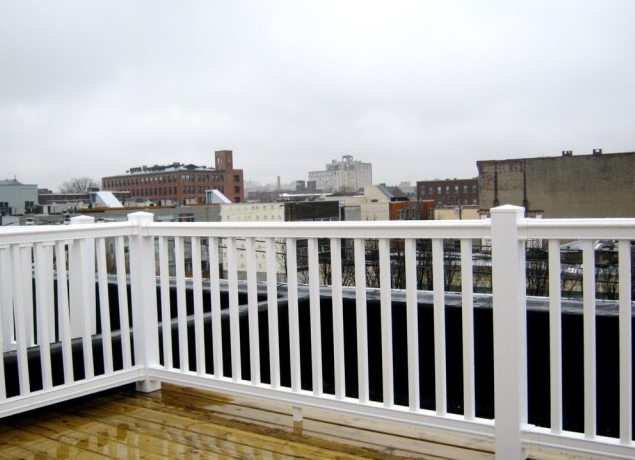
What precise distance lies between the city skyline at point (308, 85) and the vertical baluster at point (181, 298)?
23.8ft

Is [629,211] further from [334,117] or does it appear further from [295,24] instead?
[334,117]

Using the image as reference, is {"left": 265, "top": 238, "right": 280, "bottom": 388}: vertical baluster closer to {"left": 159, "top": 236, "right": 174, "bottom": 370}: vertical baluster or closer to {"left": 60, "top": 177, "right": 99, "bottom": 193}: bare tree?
{"left": 159, "top": 236, "right": 174, "bottom": 370}: vertical baluster

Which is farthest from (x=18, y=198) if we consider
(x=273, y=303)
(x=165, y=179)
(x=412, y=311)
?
(x=412, y=311)

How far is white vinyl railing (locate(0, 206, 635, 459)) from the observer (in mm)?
1873

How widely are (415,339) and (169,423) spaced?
3.65ft

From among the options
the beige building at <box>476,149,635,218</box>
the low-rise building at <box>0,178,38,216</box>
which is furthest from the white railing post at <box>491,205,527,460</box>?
the beige building at <box>476,149,635,218</box>

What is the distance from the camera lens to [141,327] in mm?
2883

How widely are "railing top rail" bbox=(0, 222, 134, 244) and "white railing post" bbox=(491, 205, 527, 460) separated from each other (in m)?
1.73

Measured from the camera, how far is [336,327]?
7.41 ft

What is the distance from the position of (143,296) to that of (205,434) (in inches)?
31.7

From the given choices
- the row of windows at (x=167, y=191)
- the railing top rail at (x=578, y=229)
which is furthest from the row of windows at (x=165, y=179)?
the railing top rail at (x=578, y=229)

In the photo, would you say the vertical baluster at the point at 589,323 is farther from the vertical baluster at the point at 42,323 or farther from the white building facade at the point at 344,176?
the white building facade at the point at 344,176

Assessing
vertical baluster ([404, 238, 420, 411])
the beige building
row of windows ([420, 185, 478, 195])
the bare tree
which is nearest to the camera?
vertical baluster ([404, 238, 420, 411])

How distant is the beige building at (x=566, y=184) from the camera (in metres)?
22.7
